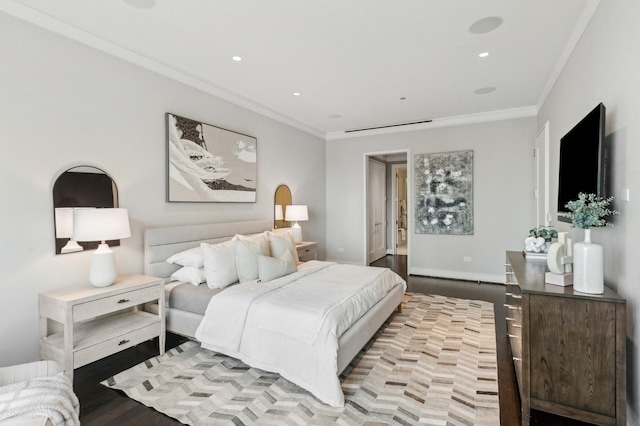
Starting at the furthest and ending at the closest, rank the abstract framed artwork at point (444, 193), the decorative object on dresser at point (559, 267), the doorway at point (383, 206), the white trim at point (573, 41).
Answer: the doorway at point (383, 206)
the abstract framed artwork at point (444, 193)
the white trim at point (573, 41)
the decorative object on dresser at point (559, 267)

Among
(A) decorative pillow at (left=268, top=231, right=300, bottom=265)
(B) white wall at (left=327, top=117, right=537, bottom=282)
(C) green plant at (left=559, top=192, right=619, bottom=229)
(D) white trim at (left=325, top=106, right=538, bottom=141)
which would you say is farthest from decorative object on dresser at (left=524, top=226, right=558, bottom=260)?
(D) white trim at (left=325, top=106, right=538, bottom=141)

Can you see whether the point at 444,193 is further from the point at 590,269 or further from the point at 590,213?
the point at 590,269

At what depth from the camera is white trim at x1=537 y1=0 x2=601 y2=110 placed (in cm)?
243

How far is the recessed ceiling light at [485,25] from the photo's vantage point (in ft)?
8.60

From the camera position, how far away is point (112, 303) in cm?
253

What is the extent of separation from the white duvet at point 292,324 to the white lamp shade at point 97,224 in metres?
1.01

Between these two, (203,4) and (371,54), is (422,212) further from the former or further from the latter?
(203,4)

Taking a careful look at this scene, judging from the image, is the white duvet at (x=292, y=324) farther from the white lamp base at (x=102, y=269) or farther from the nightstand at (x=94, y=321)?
the white lamp base at (x=102, y=269)

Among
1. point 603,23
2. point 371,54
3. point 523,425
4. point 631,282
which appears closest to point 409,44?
point 371,54

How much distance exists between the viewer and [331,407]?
213 centimetres

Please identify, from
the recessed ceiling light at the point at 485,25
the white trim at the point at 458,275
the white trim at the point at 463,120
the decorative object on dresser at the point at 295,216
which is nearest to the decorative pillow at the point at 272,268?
the decorative object on dresser at the point at 295,216

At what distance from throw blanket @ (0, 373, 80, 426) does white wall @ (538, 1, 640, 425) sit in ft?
9.31

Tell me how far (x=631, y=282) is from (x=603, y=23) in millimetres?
1818

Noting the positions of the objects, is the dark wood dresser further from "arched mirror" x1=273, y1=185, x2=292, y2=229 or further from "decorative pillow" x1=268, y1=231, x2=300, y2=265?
"arched mirror" x1=273, y1=185, x2=292, y2=229
